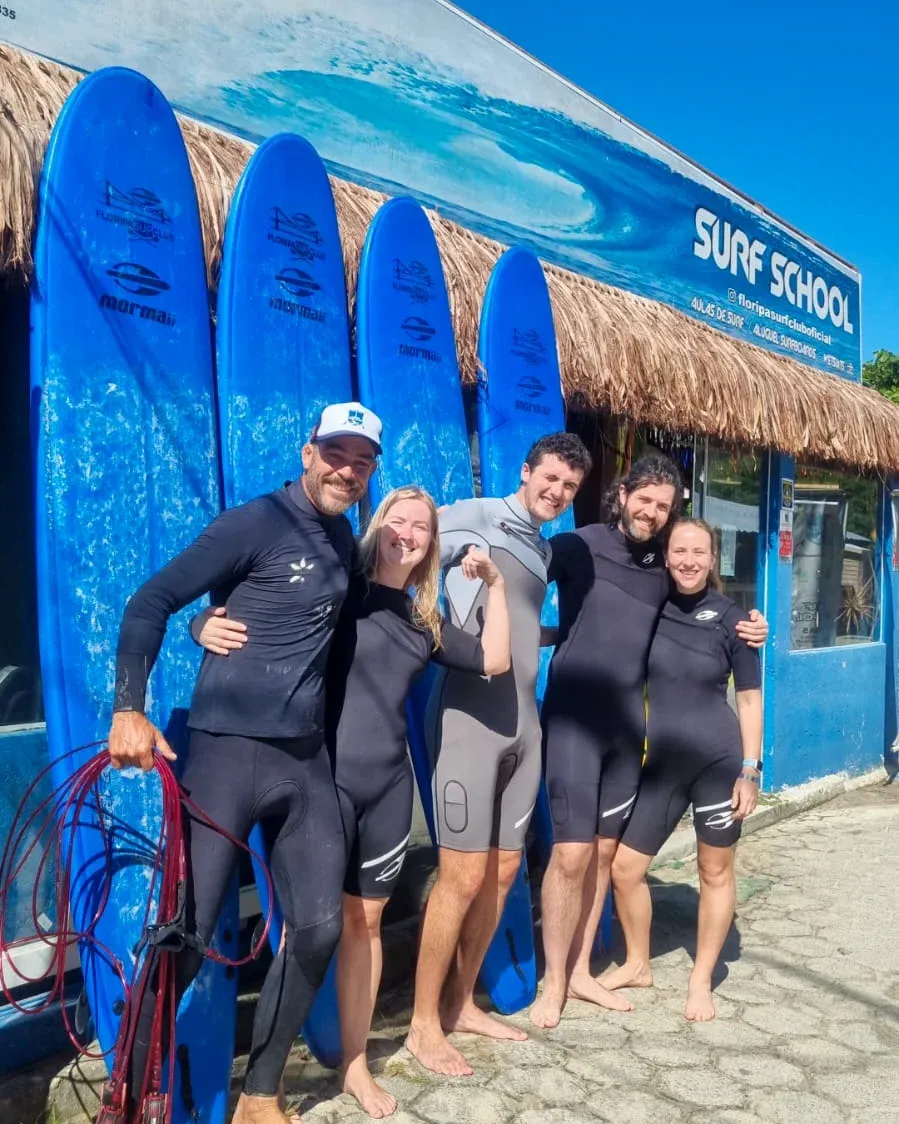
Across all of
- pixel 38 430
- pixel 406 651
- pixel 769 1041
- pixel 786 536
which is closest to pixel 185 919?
pixel 406 651

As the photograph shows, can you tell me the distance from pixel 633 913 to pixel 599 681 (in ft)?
2.88

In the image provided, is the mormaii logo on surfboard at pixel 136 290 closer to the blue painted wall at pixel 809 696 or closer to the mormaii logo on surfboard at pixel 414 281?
the mormaii logo on surfboard at pixel 414 281

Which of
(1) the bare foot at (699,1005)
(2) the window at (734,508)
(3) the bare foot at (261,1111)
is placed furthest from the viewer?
(2) the window at (734,508)

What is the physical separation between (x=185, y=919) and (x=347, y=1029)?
28.6 inches

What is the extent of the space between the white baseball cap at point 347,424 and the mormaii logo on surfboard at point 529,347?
182cm

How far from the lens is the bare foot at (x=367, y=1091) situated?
8.91ft

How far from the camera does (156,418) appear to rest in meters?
2.93

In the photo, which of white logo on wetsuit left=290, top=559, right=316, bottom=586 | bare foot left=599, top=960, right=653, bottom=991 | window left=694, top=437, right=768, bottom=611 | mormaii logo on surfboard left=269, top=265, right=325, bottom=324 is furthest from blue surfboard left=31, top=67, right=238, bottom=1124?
window left=694, top=437, right=768, bottom=611

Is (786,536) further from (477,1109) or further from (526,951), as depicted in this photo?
(477,1109)

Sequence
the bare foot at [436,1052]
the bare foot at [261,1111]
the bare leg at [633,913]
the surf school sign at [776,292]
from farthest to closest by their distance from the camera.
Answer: the surf school sign at [776,292]
the bare leg at [633,913]
the bare foot at [436,1052]
the bare foot at [261,1111]

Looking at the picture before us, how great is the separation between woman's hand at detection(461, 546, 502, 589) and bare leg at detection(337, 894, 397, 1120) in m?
0.92

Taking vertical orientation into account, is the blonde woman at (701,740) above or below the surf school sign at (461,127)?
below

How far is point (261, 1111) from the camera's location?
2.51m

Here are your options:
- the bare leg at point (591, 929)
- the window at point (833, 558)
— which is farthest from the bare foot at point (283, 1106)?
the window at point (833, 558)
